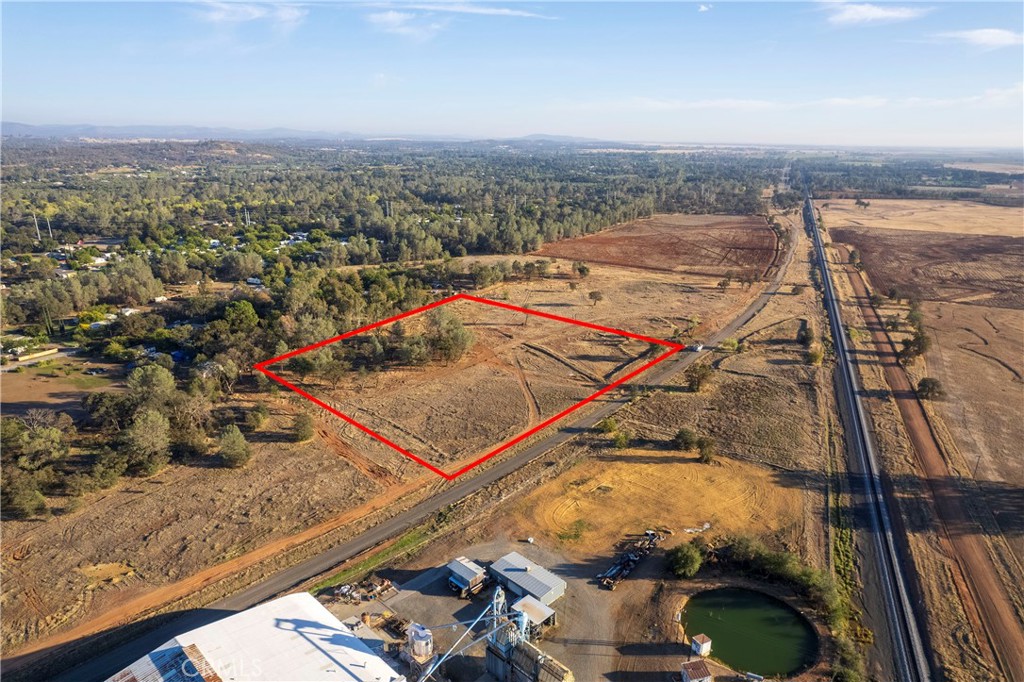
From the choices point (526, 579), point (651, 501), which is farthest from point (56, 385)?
point (651, 501)

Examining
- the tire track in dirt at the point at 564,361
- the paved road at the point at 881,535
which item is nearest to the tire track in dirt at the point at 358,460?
the tire track in dirt at the point at 564,361

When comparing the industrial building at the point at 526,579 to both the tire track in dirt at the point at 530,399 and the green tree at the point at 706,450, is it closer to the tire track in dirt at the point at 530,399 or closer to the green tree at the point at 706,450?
the green tree at the point at 706,450

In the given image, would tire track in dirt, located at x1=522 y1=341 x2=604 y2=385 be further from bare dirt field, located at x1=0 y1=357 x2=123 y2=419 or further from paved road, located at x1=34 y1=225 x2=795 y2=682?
bare dirt field, located at x1=0 y1=357 x2=123 y2=419

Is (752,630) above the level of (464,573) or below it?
below

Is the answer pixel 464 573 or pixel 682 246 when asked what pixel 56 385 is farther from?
pixel 682 246

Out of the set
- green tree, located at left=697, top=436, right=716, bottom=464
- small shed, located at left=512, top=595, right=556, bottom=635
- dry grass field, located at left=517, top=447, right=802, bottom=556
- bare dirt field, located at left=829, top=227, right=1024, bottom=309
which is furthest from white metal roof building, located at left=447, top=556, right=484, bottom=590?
bare dirt field, located at left=829, top=227, right=1024, bottom=309
